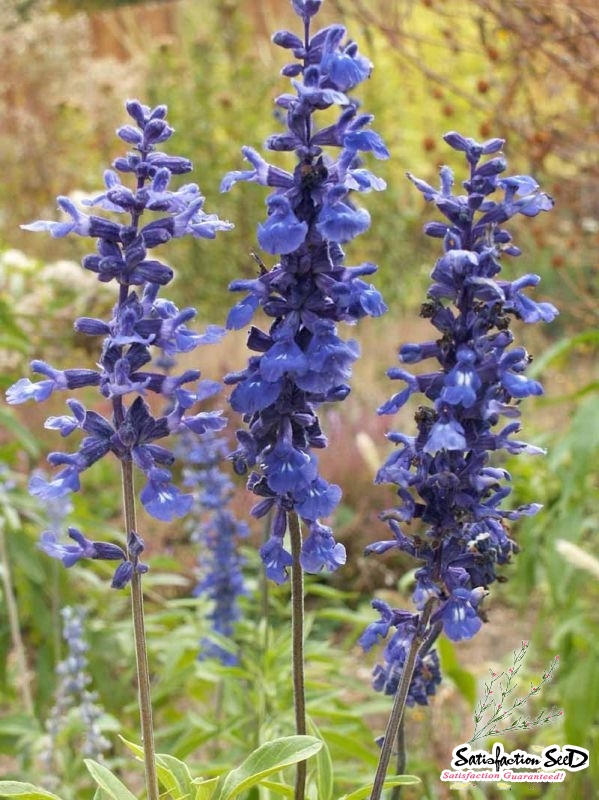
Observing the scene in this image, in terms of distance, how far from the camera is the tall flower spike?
61.8 inches

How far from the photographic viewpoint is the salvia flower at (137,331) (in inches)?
64.6

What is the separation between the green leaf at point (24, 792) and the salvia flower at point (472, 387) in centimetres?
67

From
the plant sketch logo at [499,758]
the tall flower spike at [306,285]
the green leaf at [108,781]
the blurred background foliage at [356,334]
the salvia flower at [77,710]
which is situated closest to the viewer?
the tall flower spike at [306,285]

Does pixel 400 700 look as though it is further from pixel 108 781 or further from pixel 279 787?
pixel 108 781

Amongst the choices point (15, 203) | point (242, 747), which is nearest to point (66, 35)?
point (15, 203)

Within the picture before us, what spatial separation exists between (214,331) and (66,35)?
15.1 m

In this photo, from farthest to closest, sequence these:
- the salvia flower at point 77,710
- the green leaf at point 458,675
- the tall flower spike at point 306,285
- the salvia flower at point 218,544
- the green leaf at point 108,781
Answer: the salvia flower at point 218,544, the green leaf at point 458,675, the salvia flower at point 77,710, the green leaf at point 108,781, the tall flower spike at point 306,285

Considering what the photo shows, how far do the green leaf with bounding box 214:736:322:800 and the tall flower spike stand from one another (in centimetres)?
29

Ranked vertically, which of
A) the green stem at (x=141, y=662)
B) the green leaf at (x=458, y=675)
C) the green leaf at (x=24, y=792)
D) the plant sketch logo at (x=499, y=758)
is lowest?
the green leaf at (x=458, y=675)

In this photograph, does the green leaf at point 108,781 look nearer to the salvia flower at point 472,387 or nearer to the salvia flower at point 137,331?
the salvia flower at point 137,331

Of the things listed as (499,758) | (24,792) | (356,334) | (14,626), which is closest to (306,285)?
(24,792)

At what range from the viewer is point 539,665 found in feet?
16.6

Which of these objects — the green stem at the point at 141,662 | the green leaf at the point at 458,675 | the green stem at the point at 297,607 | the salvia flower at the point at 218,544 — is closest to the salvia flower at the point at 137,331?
the green stem at the point at 141,662

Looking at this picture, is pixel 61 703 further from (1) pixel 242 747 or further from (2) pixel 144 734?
(2) pixel 144 734
